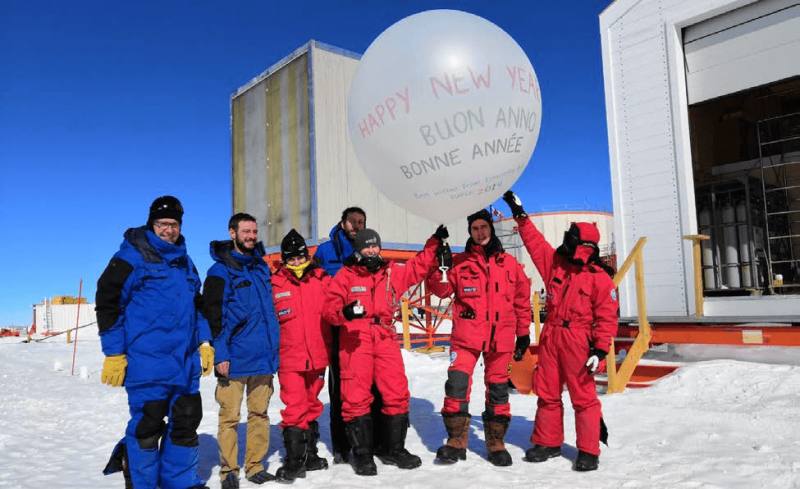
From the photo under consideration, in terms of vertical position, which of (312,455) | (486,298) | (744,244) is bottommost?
(312,455)

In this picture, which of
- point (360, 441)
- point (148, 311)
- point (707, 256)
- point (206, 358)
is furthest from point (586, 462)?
point (707, 256)

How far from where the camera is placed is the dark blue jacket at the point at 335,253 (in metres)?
4.38

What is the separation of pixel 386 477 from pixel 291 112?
32.0 ft

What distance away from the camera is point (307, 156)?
11.5m

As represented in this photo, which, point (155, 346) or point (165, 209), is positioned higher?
point (165, 209)

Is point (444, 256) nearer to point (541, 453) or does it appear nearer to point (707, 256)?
point (541, 453)

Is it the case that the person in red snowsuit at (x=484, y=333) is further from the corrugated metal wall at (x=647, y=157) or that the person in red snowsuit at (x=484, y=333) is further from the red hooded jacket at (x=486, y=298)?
the corrugated metal wall at (x=647, y=157)

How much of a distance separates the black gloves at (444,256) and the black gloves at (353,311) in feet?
2.15

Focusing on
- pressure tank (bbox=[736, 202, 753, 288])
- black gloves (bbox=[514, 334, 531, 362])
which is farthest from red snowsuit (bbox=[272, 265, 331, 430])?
pressure tank (bbox=[736, 202, 753, 288])

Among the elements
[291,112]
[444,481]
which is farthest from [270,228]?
[444,481]

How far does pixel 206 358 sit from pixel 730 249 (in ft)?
28.9

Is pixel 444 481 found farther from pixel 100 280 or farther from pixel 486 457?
pixel 100 280

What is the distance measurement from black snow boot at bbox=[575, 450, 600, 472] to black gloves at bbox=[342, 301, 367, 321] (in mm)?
1796

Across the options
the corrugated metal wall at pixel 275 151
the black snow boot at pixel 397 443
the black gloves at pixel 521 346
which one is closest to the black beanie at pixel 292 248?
the black snow boot at pixel 397 443
